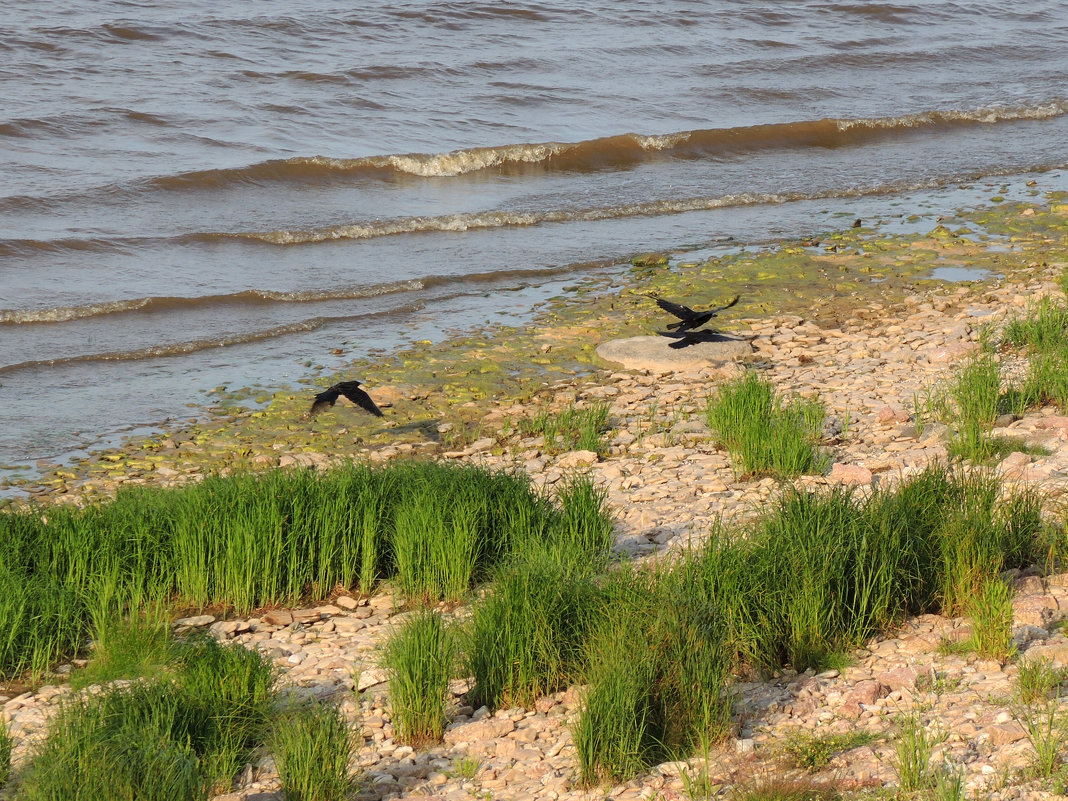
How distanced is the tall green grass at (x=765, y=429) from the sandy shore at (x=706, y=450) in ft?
0.46

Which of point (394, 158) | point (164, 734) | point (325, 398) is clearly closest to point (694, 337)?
point (325, 398)

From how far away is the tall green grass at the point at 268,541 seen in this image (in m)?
5.23

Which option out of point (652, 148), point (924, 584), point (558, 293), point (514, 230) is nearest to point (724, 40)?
point (652, 148)

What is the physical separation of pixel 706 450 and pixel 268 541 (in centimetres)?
287

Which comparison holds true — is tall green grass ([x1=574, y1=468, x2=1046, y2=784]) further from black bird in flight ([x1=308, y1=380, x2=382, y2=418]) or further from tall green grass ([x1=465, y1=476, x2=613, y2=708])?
black bird in flight ([x1=308, y1=380, x2=382, y2=418])

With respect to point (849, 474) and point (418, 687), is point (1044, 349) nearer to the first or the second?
point (849, 474)

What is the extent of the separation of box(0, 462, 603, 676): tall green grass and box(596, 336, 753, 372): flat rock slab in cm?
343

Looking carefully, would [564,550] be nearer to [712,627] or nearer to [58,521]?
[712,627]

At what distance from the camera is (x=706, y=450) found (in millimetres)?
7117

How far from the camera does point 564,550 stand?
198 inches

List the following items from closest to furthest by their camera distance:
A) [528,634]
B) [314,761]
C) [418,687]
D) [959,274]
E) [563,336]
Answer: [314,761], [418,687], [528,634], [563,336], [959,274]

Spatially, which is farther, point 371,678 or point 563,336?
point 563,336

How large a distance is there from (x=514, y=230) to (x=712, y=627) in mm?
10001

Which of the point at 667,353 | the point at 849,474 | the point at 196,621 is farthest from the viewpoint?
the point at 667,353
